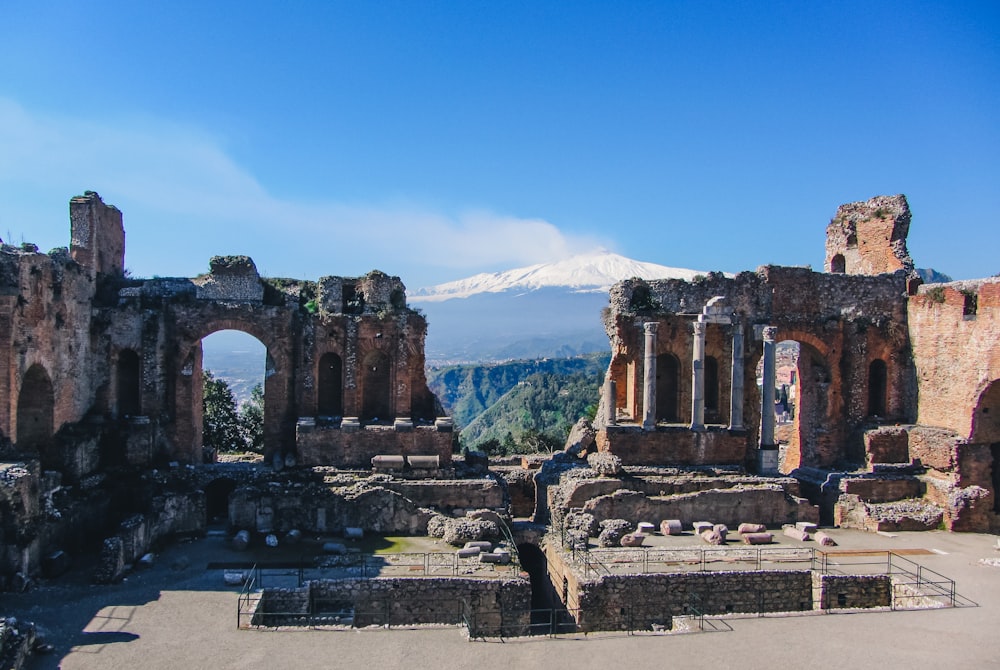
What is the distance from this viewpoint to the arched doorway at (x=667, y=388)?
26.8 meters

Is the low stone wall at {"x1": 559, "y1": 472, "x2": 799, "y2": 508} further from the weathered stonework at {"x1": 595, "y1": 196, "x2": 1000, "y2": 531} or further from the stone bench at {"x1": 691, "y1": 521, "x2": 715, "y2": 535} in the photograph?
the stone bench at {"x1": 691, "y1": 521, "x2": 715, "y2": 535}

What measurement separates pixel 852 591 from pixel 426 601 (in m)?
9.84

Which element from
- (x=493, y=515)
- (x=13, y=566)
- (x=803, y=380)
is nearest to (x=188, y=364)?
(x=13, y=566)

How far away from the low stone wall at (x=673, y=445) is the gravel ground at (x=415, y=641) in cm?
852

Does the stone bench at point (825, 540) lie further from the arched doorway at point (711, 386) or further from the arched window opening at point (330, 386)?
the arched window opening at point (330, 386)

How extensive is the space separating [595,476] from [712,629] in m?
7.68

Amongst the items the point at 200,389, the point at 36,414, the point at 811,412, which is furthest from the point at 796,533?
the point at 36,414

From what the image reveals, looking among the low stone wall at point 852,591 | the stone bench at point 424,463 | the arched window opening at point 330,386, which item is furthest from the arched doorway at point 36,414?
the low stone wall at point 852,591

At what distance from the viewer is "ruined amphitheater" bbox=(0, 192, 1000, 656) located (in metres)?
17.9

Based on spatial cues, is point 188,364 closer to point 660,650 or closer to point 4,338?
point 4,338

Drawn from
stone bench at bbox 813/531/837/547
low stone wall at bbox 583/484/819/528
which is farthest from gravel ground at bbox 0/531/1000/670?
low stone wall at bbox 583/484/819/528

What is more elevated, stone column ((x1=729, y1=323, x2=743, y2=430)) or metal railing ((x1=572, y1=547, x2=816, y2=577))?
stone column ((x1=729, y1=323, x2=743, y2=430))

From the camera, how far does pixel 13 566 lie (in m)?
16.6

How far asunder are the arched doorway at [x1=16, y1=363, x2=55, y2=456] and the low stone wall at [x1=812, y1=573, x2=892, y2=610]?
1957cm
